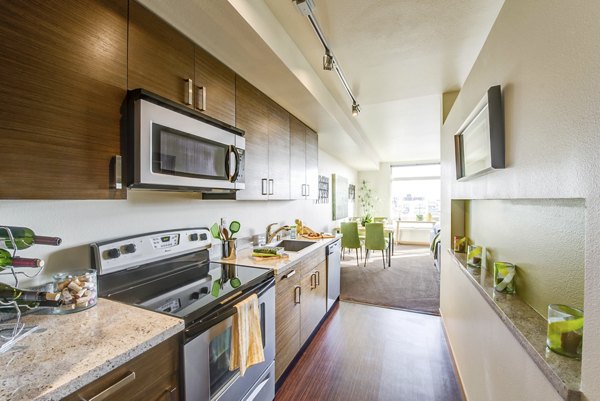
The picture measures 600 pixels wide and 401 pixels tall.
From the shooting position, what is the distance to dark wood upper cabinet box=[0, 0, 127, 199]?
777 millimetres

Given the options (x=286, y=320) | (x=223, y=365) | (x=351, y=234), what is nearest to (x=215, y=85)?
(x=223, y=365)

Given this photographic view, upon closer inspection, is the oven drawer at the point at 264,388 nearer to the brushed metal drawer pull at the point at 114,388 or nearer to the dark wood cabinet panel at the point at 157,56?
the brushed metal drawer pull at the point at 114,388

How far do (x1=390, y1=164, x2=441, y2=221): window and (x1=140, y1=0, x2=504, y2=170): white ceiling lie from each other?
5.08 metres

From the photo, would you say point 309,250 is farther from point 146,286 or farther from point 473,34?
point 473,34

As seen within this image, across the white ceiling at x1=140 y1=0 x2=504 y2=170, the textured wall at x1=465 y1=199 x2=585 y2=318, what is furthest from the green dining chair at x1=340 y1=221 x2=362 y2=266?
the textured wall at x1=465 y1=199 x2=585 y2=318

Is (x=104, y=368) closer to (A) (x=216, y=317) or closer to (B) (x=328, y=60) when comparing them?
(A) (x=216, y=317)

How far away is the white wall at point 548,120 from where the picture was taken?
579 mm

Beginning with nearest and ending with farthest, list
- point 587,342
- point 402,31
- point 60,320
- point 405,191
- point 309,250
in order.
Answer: point 587,342 → point 60,320 → point 402,31 → point 309,250 → point 405,191

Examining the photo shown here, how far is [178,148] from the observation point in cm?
128

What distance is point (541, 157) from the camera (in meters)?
0.80

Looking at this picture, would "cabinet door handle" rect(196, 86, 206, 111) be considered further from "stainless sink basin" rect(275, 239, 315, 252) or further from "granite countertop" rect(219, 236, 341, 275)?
"stainless sink basin" rect(275, 239, 315, 252)

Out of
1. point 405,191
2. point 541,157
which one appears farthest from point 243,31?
point 405,191

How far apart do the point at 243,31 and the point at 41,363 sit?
1519mm

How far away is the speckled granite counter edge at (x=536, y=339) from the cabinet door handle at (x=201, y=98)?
5.67 feet
